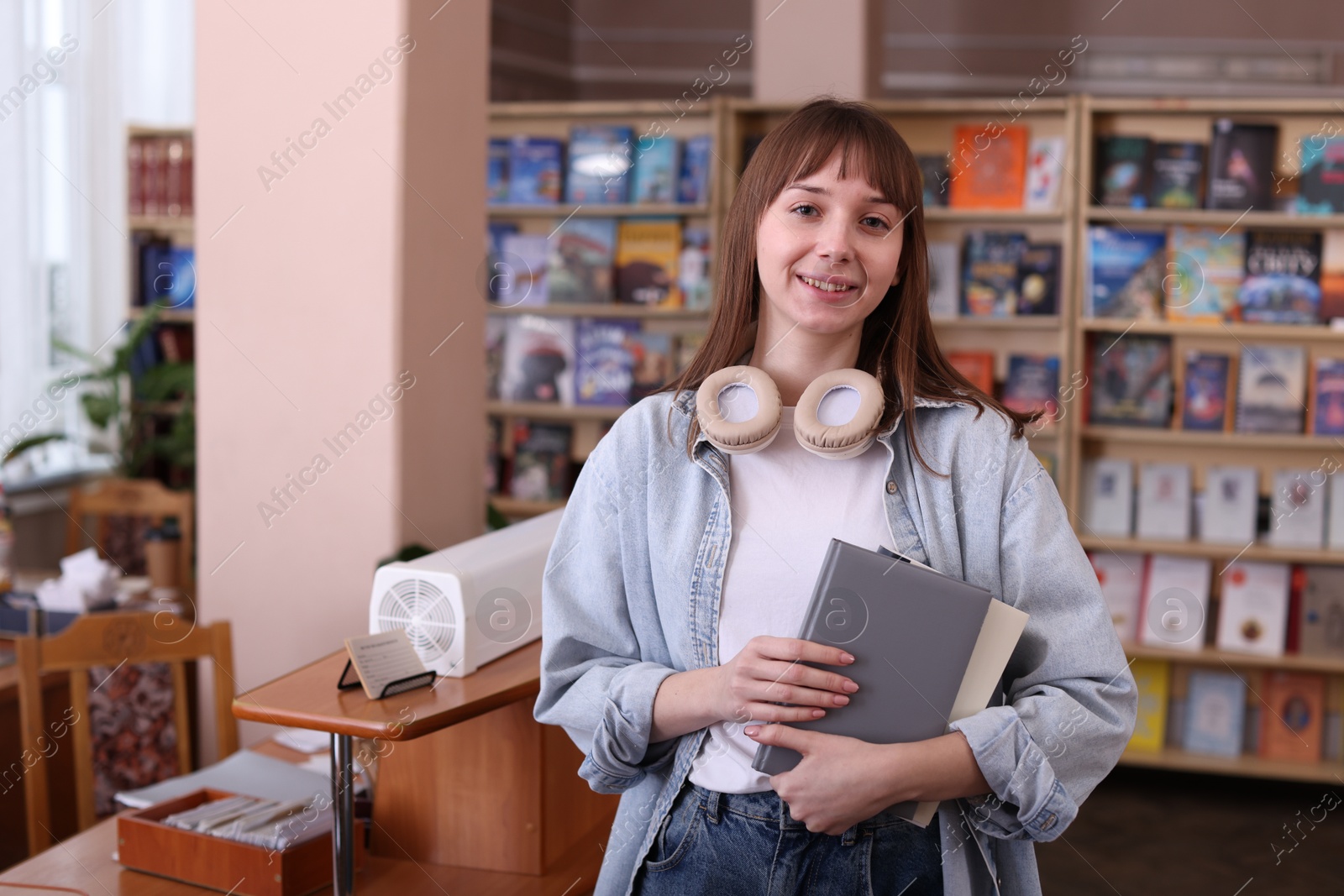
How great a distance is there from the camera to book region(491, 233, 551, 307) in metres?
4.44

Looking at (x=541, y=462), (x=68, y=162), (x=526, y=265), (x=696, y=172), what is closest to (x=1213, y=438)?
(x=696, y=172)

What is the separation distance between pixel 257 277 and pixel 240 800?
46.9 inches

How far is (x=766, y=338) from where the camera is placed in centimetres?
123

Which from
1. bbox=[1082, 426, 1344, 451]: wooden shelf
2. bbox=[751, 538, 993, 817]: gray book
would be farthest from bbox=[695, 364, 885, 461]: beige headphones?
bbox=[1082, 426, 1344, 451]: wooden shelf

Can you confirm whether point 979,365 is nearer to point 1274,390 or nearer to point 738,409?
point 1274,390

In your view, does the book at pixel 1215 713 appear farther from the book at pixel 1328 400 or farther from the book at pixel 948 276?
the book at pixel 948 276

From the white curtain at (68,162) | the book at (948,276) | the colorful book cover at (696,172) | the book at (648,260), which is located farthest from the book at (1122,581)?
the white curtain at (68,162)

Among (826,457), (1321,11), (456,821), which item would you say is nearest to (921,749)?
(826,457)

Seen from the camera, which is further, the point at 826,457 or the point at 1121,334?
the point at 1121,334

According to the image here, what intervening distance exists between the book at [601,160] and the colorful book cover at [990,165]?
4.00ft

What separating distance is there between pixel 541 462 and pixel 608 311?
67 cm

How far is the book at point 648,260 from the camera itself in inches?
169

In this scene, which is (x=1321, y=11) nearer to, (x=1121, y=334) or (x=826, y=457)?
(x=1121, y=334)

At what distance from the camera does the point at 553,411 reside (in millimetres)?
4402
